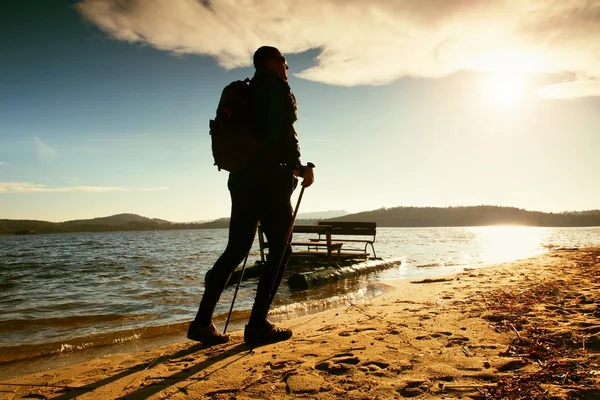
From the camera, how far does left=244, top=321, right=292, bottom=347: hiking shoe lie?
10.8 ft

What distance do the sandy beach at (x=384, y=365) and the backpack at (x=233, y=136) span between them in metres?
1.73

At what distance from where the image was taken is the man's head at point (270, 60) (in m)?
3.39

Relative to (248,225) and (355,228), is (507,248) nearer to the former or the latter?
(355,228)

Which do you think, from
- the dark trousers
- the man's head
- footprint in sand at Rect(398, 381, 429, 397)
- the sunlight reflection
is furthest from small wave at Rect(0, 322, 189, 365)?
the sunlight reflection

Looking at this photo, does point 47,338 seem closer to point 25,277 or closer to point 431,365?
point 431,365

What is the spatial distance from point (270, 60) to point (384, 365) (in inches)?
115

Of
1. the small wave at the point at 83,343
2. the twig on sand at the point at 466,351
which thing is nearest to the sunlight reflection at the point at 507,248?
the twig on sand at the point at 466,351

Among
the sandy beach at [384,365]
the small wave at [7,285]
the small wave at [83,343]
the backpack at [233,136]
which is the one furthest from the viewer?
the small wave at [7,285]

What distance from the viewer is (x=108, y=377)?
291cm

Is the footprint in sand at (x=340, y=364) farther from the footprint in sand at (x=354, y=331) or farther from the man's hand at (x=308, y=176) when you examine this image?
the man's hand at (x=308, y=176)

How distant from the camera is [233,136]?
120 inches

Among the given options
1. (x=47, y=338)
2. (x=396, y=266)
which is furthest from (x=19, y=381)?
(x=396, y=266)

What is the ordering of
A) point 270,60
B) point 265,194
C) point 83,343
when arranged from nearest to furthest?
point 265,194, point 270,60, point 83,343

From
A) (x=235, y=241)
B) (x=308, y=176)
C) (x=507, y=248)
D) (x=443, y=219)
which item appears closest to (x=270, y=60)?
(x=308, y=176)
